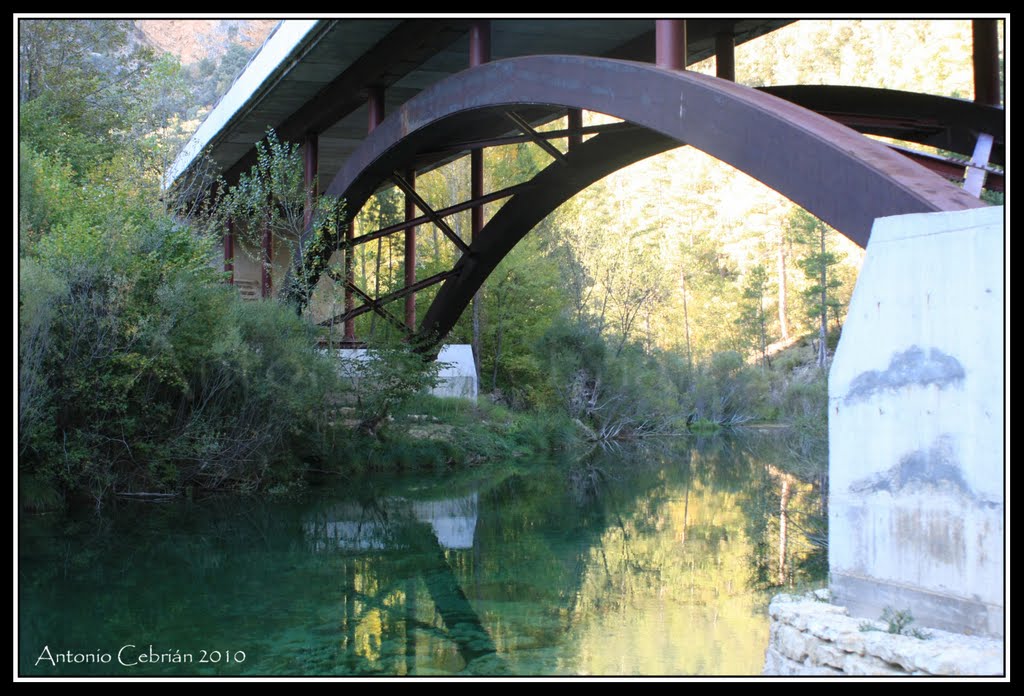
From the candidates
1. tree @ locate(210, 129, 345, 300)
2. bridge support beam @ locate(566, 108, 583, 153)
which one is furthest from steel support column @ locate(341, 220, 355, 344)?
bridge support beam @ locate(566, 108, 583, 153)

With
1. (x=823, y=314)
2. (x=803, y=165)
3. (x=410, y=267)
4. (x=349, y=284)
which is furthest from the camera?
(x=823, y=314)

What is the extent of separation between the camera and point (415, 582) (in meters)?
8.70

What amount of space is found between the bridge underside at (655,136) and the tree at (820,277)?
27.1 m

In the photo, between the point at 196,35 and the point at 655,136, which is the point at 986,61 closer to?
the point at 655,136

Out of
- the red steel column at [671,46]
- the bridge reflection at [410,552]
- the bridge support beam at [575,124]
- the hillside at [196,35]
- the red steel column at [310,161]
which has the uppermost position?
the hillside at [196,35]

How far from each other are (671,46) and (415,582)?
5.01 meters

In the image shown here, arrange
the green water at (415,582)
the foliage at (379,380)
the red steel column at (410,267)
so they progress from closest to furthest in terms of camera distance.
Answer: the green water at (415,582) → the foliage at (379,380) → the red steel column at (410,267)

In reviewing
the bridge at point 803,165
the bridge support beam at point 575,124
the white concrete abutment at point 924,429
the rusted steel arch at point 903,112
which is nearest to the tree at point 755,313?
the bridge at point 803,165

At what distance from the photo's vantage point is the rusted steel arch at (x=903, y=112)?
429 inches

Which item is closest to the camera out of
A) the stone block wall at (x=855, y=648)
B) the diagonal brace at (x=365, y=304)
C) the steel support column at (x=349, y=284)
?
the stone block wall at (x=855, y=648)

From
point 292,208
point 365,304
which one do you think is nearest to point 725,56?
point 292,208

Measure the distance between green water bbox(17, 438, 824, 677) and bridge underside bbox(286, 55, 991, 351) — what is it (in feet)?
9.56

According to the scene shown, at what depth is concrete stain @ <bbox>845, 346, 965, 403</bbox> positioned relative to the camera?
452cm

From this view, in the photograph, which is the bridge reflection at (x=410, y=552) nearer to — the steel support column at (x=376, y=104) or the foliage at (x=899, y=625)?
the foliage at (x=899, y=625)
